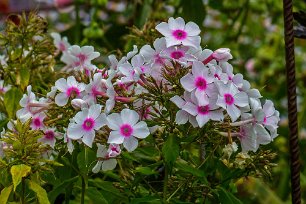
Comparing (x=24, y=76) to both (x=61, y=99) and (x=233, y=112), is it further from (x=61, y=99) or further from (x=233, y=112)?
(x=233, y=112)

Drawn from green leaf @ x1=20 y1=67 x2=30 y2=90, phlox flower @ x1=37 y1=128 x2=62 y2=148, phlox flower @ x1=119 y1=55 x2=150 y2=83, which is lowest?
green leaf @ x1=20 y1=67 x2=30 y2=90

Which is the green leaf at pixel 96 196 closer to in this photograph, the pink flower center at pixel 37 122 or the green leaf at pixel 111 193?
the green leaf at pixel 111 193

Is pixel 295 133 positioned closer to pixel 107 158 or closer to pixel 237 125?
pixel 237 125

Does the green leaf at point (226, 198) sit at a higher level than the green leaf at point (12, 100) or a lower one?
higher

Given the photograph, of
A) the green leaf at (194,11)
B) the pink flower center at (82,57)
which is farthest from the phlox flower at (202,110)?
the green leaf at (194,11)

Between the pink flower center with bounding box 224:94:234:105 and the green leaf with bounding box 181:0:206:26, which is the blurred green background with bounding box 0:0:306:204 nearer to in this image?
the green leaf with bounding box 181:0:206:26

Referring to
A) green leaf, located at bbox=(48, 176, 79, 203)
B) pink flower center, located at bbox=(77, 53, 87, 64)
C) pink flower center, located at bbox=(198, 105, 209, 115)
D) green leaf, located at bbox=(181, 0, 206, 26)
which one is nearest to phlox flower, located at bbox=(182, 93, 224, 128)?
pink flower center, located at bbox=(198, 105, 209, 115)

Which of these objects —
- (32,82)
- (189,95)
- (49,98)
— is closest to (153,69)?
(189,95)
